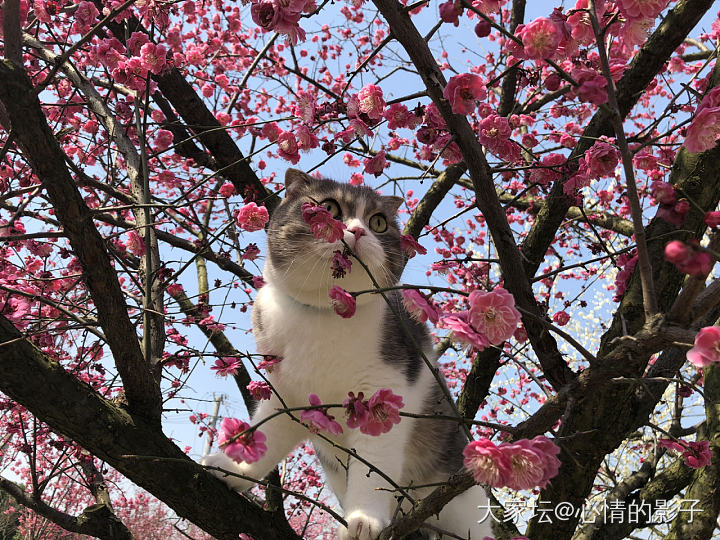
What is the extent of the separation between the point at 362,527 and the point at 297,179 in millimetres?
1944

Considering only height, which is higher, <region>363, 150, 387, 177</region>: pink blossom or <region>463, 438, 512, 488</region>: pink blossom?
<region>363, 150, 387, 177</region>: pink blossom

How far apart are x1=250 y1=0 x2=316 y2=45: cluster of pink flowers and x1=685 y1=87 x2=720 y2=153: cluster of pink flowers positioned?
1.44 meters

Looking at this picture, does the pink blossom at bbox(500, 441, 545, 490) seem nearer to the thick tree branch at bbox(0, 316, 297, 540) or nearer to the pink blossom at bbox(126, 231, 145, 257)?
the thick tree branch at bbox(0, 316, 297, 540)

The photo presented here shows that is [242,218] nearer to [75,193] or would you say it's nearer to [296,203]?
[296,203]

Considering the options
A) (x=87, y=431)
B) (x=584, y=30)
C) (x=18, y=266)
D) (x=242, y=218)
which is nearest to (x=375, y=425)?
(x=87, y=431)

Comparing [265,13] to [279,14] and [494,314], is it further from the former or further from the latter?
[494,314]

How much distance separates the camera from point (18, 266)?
3699 mm

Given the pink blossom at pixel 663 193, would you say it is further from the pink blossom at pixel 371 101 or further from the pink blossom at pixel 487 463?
the pink blossom at pixel 371 101

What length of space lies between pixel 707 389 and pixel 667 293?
0.97 metres

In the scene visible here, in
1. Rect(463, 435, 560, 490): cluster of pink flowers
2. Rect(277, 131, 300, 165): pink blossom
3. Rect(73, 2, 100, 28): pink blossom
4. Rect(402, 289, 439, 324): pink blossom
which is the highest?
Rect(73, 2, 100, 28): pink blossom

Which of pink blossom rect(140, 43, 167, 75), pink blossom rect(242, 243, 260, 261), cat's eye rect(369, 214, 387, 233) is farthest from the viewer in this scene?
pink blossom rect(242, 243, 260, 261)

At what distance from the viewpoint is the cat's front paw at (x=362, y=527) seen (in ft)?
6.91

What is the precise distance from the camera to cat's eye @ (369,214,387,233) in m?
2.90

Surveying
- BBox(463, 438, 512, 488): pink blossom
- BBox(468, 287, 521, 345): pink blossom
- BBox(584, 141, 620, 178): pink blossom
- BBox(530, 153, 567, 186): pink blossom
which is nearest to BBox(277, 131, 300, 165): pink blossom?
BBox(530, 153, 567, 186): pink blossom
